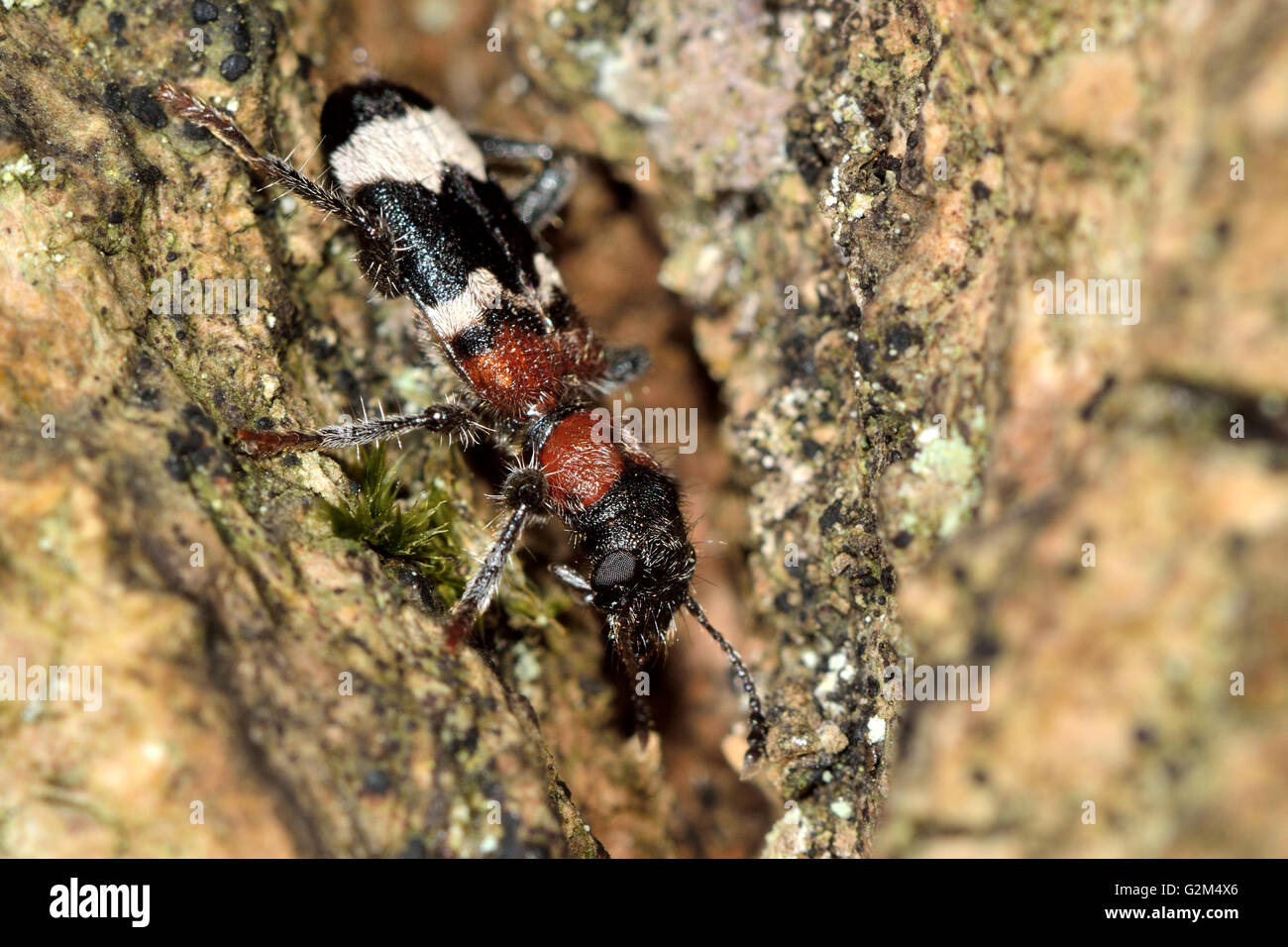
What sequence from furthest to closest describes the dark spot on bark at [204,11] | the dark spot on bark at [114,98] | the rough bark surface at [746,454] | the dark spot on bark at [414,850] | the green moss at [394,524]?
1. the dark spot on bark at [204,11]
2. the dark spot on bark at [114,98]
3. the green moss at [394,524]
4. the dark spot on bark at [414,850]
5. the rough bark surface at [746,454]

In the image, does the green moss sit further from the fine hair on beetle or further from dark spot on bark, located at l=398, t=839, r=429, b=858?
dark spot on bark, located at l=398, t=839, r=429, b=858

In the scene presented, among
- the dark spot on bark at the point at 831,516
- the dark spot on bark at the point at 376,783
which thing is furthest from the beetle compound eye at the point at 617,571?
the dark spot on bark at the point at 376,783

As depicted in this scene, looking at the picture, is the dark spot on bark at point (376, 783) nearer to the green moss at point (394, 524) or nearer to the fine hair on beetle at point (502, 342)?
the green moss at point (394, 524)

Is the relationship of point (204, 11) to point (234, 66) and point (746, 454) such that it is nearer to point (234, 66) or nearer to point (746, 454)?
point (234, 66)

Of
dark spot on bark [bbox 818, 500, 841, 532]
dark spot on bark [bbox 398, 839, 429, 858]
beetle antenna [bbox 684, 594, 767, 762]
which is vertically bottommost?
dark spot on bark [bbox 398, 839, 429, 858]

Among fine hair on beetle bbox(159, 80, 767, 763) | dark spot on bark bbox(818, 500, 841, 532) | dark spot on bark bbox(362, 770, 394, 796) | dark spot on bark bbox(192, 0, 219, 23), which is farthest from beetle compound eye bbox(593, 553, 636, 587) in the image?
dark spot on bark bbox(192, 0, 219, 23)

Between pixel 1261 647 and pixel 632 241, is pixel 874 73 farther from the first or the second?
pixel 1261 647
